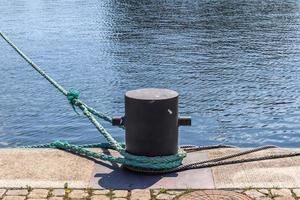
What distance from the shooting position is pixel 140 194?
7043 mm

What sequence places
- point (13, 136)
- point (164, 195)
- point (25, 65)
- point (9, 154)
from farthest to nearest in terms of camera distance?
point (25, 65) → point (13, 136) → point (9, 154) → point (164, 195)

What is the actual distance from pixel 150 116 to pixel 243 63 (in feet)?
58.1

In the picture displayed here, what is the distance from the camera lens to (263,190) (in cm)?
708

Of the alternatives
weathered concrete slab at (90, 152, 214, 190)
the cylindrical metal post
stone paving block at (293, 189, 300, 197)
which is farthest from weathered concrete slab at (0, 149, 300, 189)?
the cylindrical metal post

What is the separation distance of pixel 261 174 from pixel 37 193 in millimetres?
2849

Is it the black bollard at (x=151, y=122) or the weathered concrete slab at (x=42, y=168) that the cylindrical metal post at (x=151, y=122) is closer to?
the black bollard at (x=151, y=122)

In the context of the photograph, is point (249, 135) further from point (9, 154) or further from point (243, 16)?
point (243, 16)

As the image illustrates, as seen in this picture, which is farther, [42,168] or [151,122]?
[42,168]

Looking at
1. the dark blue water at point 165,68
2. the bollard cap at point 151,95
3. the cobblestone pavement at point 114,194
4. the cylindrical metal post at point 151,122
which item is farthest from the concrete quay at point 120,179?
the dark blue water at point 165,68

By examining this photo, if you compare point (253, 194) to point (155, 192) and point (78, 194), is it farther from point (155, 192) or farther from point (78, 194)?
point (78, 194)

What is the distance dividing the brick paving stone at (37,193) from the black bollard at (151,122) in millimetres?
1347

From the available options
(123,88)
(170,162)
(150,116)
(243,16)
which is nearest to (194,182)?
(170,162)

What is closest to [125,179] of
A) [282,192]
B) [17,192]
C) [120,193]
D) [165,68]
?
[120,193]

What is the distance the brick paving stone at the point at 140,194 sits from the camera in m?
6.94
